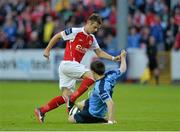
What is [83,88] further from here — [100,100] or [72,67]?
[100,100]

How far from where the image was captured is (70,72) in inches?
589

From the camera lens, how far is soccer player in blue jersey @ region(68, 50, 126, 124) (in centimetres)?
1376

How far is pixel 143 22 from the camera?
32.7 m

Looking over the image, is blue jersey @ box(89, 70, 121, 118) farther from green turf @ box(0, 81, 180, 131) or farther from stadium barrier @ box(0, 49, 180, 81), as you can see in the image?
stadium barrier @ box(0, 49, 180, 81)

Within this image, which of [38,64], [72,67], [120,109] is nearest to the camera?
[72,67]

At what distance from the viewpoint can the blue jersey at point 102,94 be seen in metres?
13.8

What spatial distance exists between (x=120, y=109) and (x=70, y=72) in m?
3.92

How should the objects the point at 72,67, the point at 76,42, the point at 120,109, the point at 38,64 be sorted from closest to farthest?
the point at 72,67 → the point at 76,42 → the point at 120,109 → the point at 38,64

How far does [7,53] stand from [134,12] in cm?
587

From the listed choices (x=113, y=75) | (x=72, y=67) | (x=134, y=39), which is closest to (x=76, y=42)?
(x=72, y=67)

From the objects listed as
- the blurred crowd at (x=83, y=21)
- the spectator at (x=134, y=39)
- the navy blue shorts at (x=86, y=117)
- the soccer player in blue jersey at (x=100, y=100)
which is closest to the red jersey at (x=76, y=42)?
the soccer player in blue jersey at (x=100, y=100)

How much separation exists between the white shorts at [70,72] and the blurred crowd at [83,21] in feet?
53.9

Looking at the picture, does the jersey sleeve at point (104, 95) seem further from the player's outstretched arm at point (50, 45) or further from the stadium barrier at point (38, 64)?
the stadium barrier at point (38, 64)

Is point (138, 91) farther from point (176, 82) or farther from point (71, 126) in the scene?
point (71, 126)
